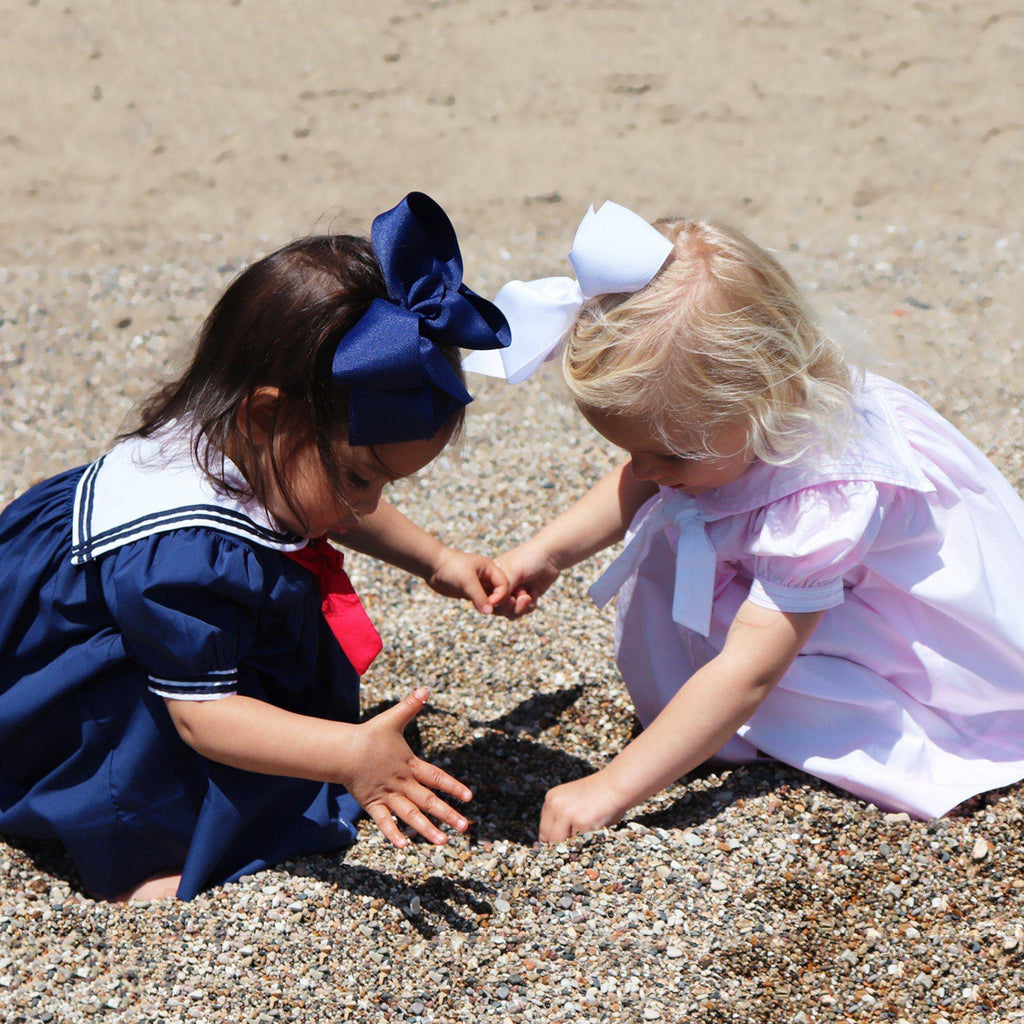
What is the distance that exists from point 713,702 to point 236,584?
0.81m

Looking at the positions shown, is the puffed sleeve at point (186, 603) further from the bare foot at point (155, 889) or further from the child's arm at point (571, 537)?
the child's arm at point (571, 537)

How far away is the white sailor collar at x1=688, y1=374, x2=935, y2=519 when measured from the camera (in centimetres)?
201

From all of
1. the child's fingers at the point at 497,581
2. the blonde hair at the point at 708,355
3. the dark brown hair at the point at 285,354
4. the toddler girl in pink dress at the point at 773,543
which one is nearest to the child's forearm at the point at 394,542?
the child's fingers at the point at 497,581

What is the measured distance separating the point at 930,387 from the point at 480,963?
244 cm

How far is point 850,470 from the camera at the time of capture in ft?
6.59

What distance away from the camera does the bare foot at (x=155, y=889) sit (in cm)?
207

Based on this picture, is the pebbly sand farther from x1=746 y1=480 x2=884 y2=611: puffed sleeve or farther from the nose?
the nose

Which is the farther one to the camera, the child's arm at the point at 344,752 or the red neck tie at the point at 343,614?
the red neck tie at the point at 343,614

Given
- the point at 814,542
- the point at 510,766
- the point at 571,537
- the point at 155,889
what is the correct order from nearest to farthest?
the point at 814,542
the point at 155,889
the point at 510,766
the point at 571,537

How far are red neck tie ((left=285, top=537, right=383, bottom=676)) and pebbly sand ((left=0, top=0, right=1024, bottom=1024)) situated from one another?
1.19 feet

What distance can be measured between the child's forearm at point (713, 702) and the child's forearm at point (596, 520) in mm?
500

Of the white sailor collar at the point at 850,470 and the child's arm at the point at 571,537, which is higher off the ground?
the white sailor collar at the point at 850,470

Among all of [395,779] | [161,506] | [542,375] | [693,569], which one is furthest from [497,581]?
[542,375]

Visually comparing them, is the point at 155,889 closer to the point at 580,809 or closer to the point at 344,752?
the point at 344,752
